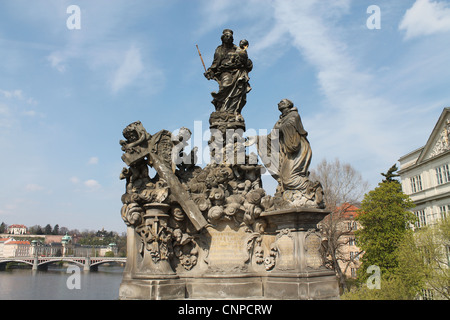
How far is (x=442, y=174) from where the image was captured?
2955cm

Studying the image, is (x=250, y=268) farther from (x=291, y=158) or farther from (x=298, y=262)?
(x=291, y=158)

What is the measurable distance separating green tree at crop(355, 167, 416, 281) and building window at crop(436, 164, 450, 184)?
10.7 feet

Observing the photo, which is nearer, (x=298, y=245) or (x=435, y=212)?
(x=298, y=245)

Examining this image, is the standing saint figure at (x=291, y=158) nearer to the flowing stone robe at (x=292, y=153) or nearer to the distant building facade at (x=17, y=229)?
the flowing stone robe at (x=292, y=153)

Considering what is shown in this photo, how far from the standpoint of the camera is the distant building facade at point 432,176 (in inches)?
1142

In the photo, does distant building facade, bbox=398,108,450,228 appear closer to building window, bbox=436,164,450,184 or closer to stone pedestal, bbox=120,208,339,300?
building window, bbox=436,164,450,184

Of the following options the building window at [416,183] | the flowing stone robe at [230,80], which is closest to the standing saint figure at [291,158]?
the flowing stone robe at [230,80]

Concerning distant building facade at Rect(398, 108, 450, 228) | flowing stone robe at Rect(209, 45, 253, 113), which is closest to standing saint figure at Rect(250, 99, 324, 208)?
flowing stone robe at Rect(209, 45, 253, 113)

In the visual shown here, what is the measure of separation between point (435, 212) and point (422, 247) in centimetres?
867

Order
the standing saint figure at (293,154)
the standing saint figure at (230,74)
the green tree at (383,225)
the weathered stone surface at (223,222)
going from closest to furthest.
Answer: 1. the weathered stone surface at (223,222)
2. the standing saint figure at (293,154)
3. the standing saint figure at (230,74)
4. the green tree at (383,225)

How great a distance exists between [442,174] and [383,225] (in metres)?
6.69
